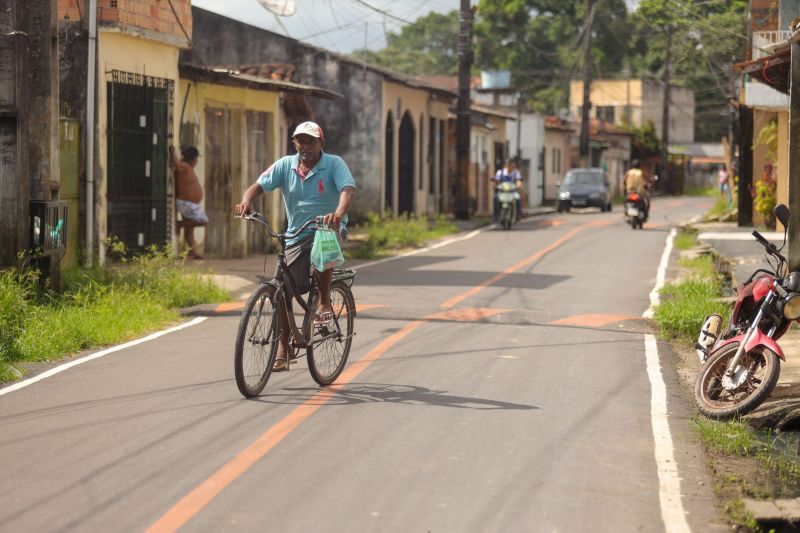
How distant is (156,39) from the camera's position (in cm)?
1925

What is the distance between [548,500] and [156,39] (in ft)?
47.4

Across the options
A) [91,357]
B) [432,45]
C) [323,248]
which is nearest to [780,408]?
[323,248]

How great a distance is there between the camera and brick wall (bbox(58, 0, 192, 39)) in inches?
686

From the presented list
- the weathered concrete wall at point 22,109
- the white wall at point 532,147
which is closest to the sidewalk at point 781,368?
the weathered concrete wall at point 22,109

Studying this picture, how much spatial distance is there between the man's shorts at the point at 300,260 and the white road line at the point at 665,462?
252cm

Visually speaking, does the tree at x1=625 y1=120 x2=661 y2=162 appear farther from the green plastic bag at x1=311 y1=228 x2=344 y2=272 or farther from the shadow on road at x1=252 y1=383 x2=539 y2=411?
the green plastic bag at x1=311 y1=228 x2=344 y2=272

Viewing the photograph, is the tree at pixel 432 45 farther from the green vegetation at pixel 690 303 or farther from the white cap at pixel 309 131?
the white cap at pixel 309 131

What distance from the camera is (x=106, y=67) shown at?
18188 millimetres

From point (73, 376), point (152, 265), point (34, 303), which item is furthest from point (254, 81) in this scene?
point (73, 376)

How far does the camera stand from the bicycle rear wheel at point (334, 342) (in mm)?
9117

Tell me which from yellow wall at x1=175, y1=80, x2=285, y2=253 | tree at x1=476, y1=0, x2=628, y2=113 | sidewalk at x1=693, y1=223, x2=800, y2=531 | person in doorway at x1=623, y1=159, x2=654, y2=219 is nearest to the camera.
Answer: sidewalk at x1=693, y1=223, x2=800, y2=531

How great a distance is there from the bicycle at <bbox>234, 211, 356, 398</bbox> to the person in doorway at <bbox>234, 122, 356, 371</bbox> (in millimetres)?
66

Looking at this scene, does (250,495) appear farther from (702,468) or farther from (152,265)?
(152,265)

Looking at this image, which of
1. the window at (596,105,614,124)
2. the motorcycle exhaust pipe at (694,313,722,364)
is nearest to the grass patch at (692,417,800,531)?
the motorcycle exhaust pipe at (694,313,722,364)
